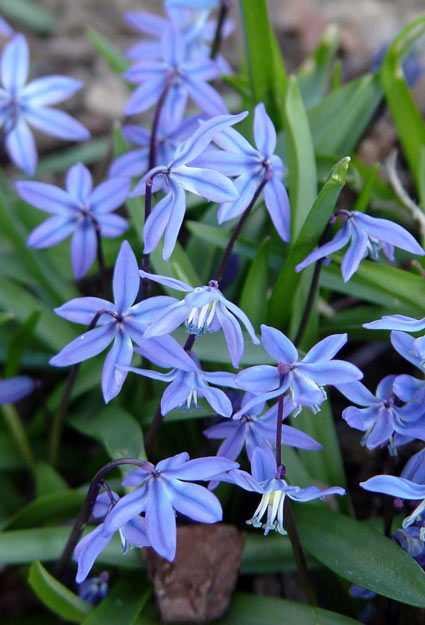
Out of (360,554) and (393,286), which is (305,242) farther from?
(360,554)

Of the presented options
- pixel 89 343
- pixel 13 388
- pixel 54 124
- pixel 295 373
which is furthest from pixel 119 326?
pixel 54 124

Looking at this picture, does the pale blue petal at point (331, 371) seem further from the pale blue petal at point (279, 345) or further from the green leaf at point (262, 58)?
the green leaf at point (262, 58)

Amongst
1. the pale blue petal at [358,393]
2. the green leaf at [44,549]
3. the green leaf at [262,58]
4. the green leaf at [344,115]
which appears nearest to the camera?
the pale blue petal at [358,393]

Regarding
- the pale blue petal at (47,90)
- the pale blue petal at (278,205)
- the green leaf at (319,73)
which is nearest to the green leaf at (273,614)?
the pale blue petal at (278,205)

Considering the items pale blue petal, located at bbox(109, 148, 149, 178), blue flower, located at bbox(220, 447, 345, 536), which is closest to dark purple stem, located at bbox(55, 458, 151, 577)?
blue flower, located at bbox(220, 447, 345, 536)

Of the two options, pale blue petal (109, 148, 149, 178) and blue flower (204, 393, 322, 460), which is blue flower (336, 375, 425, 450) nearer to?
blue flower (204, 393, 322, 460)

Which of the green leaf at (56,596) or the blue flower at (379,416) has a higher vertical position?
the blue flower at (379,416)

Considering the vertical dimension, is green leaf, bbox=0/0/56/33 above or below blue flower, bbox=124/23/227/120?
above
